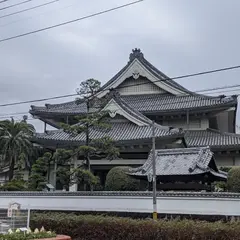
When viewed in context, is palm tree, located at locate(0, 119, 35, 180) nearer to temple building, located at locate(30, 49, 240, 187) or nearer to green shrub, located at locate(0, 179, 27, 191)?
temple building, located at locate(30, 49, 240, 187)

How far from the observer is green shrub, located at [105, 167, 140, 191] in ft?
63.2

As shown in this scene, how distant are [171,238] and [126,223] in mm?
1855

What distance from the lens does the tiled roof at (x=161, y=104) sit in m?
27.9

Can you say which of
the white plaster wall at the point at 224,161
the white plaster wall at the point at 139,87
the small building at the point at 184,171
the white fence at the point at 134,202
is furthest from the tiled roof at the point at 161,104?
the white fence at the point at 134,202

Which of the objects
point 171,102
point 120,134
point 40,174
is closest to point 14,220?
point 40,174

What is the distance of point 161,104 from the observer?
30.3 meters

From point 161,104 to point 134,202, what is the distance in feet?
46.5

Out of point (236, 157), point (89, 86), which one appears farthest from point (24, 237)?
point (236, 157)

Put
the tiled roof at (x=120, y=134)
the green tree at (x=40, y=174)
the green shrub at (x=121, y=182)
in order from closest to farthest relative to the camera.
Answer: the green shrub at (x=121, y=182) < the tiled roof at (x=120, y=134) < the green tree at (x=40, y=174)

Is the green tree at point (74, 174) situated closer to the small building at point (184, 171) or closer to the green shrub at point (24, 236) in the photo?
the small building at point (184, 171)

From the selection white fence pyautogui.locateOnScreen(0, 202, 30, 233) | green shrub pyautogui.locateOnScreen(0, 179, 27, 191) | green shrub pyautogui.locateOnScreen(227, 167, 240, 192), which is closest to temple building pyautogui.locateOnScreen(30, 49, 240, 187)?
green shrub pyautogui.locateOnScreen(0, 179, 27, 191)

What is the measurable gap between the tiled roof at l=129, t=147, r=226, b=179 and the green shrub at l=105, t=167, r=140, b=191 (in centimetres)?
45

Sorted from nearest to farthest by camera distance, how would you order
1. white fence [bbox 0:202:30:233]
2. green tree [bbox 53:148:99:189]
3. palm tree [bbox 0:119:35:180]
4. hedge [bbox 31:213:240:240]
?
hedge [bbox 31:213:240:240] < white fence [bbox 0:202:30:233] < green tree [bbox 53:148:99:189] < palm tree [bbox 0:119:35:180]

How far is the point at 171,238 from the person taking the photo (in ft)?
39.6
